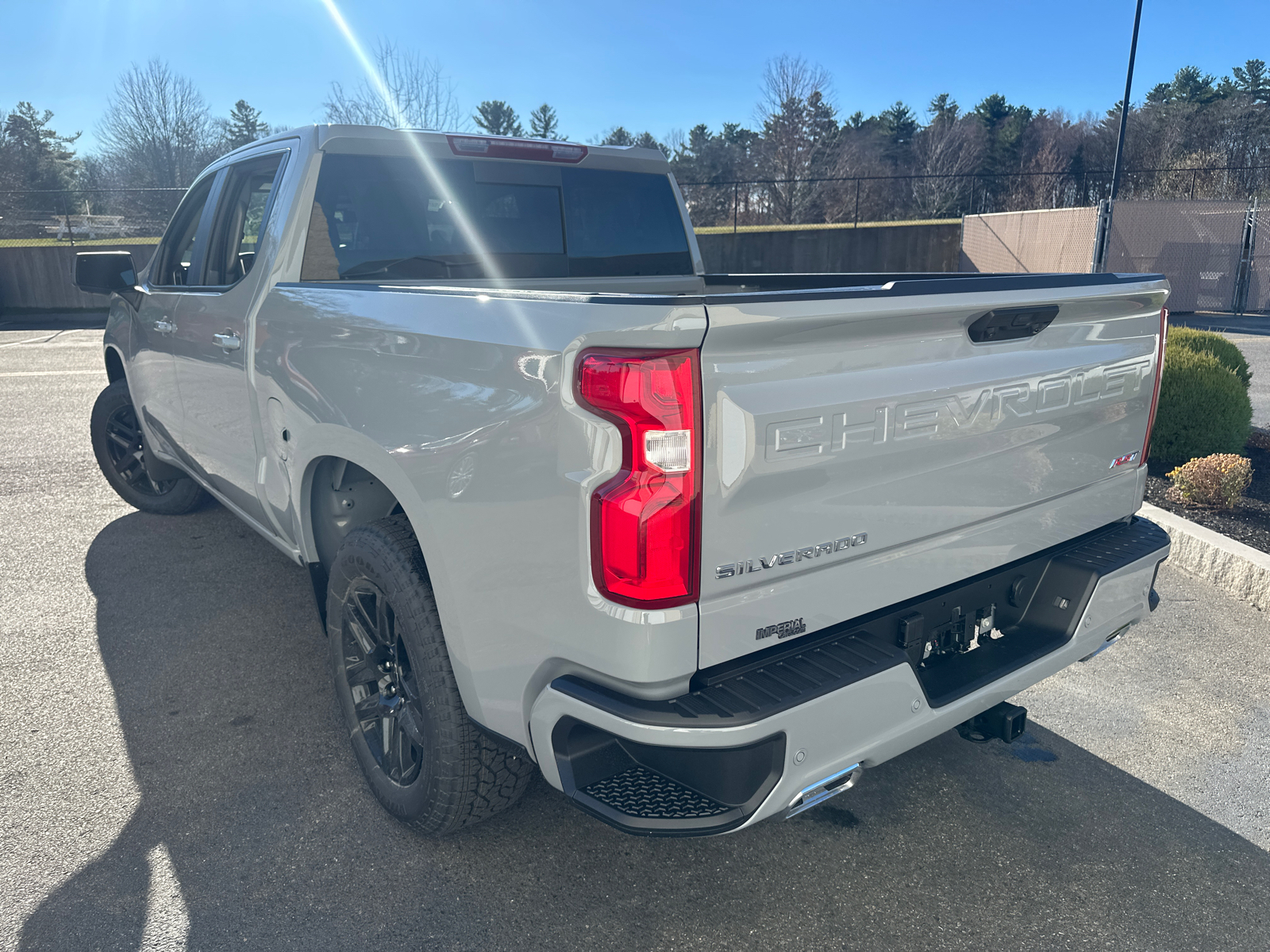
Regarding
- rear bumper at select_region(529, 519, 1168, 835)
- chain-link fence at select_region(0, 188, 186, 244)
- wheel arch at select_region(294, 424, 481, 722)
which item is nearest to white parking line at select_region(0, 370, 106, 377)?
wheel arch at select_region(294, 424, 481, 722)

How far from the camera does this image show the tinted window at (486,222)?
3373mm

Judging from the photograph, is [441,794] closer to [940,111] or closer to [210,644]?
[210,644]

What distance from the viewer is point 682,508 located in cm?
177

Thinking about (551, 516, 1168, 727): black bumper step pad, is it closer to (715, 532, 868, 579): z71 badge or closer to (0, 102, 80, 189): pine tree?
(715, 532, 868, 579): z71 badge

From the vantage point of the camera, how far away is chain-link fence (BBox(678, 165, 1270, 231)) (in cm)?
2556

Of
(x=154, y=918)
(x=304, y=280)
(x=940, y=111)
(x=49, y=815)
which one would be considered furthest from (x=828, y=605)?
(x=940, y=111)

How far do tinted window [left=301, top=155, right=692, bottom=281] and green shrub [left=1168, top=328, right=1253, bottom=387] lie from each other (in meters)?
4.19

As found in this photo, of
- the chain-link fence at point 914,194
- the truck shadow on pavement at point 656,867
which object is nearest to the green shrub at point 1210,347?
the truck shadow on pavement at point 656,867

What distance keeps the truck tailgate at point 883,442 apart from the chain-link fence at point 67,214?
80.0ft

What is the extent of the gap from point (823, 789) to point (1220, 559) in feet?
11.8

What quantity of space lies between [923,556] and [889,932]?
977 mm

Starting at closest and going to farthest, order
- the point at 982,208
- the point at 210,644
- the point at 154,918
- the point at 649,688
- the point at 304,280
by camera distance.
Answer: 1. the point at 649,688
2. the point at 154,918
3. the point at 304,280
4. the point at 210,644
5. the point at 982,208

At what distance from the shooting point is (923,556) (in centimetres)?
222

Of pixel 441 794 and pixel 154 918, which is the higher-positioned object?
pixel 441 794
